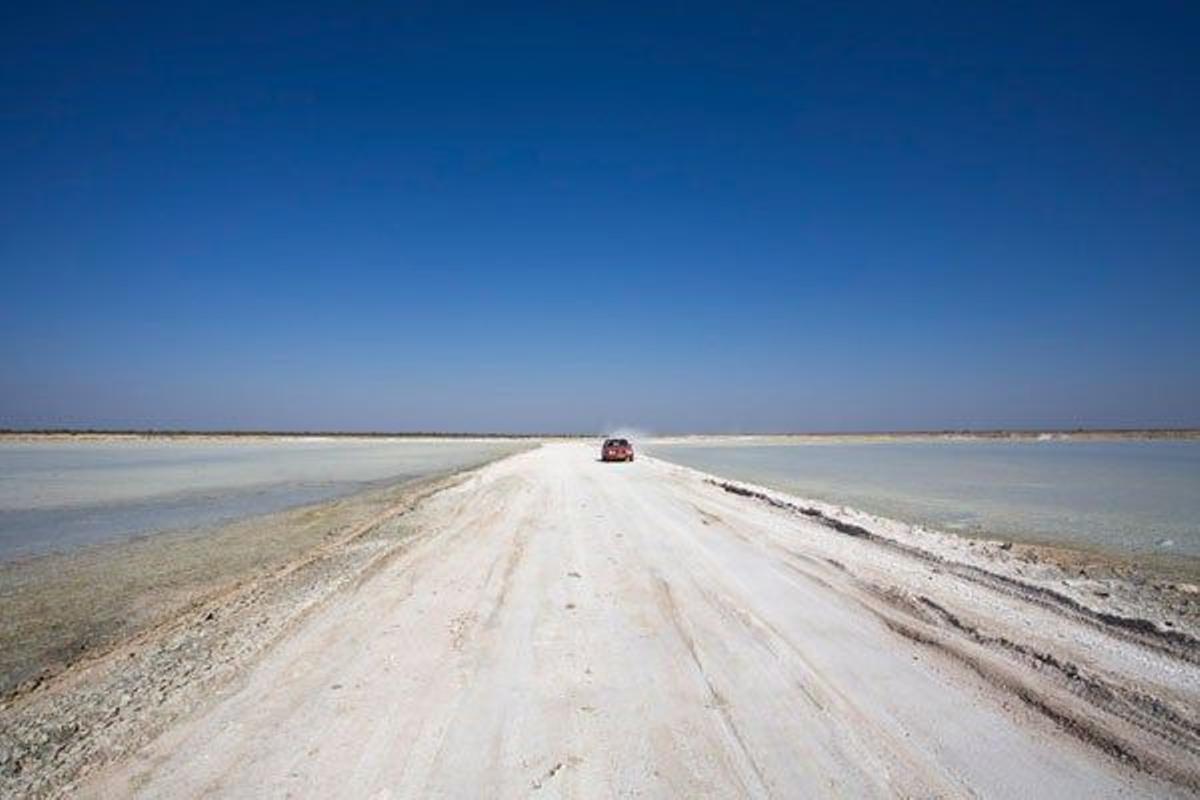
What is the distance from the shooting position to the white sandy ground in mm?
3570

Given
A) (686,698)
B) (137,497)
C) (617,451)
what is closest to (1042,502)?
(686,698)

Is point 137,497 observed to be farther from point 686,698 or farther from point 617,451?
point 617,451

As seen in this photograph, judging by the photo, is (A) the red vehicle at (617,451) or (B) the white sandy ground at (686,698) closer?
(B) the white sandy ground at (686,698)

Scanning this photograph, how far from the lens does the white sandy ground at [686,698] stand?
3.57m

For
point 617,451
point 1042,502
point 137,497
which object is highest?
point 617,451

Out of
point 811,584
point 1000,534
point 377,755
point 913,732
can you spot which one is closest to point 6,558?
point 377,755

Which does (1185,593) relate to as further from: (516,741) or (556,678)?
(516,741)

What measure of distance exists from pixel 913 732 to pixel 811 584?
13.0 ft

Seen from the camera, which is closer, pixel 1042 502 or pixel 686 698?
pixel 686 698

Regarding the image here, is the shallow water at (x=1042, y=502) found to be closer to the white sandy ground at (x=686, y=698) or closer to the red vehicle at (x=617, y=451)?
the white sandy ground at (x=686, y=698)

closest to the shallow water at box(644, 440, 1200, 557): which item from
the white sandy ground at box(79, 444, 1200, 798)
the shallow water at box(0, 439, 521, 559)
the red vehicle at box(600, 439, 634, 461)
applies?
the white sandy ground at box(79, 444, 1200, 798)

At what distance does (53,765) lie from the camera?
12.5ft

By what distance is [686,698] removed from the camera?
4.58 meters

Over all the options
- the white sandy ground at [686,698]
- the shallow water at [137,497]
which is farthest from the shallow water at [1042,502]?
the shallow water at [137,497]
